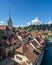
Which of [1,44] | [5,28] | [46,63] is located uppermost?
[5,28]

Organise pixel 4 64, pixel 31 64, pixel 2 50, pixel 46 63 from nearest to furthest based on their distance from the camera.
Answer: pixel 31 64 < pixel 4 64 < pixel 2 50 < pixel 46 63

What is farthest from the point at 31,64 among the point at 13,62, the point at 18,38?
the point at 18,38

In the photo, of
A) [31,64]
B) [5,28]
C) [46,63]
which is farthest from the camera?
[5,28]

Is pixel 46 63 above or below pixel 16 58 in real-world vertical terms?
below

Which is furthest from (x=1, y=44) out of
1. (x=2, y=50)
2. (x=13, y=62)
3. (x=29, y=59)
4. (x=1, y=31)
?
(x=1, y=31)

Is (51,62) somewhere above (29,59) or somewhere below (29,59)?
below

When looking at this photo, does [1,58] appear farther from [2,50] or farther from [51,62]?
[51,62]

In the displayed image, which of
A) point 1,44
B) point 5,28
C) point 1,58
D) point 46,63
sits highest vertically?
point 5,28

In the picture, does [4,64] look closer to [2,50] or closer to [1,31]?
[2,50]

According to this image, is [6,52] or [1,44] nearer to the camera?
[6,52]
